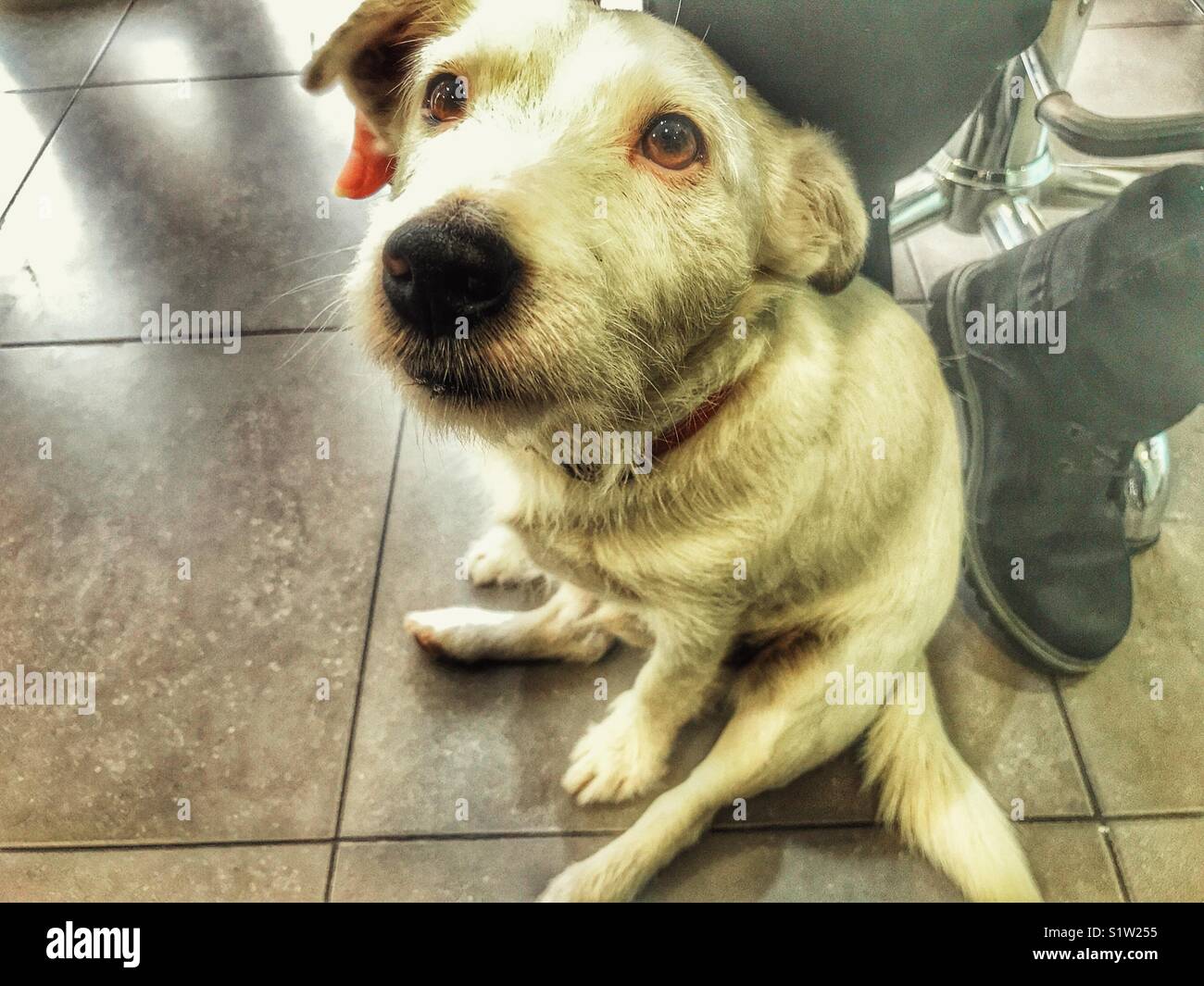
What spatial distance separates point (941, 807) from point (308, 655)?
1.04 metres

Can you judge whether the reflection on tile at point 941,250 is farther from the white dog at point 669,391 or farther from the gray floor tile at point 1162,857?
the gray floor tile at point 1162,857

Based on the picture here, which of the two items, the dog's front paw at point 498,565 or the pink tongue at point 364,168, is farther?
the dog's front paw at point 498,565

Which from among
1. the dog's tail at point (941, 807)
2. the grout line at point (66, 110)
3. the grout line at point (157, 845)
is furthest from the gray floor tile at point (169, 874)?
the grout line at point (66, 110)

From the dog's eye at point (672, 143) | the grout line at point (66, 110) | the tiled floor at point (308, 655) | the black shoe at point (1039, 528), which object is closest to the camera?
the dog's eye at point (672, 143)

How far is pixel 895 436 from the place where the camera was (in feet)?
3.22

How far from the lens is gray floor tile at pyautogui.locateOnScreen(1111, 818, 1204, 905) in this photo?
3.55 feet

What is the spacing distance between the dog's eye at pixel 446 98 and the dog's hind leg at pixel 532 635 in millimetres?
761

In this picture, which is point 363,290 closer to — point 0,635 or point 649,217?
point 649,217

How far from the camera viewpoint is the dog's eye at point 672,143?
78 centimetres

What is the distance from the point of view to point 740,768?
43.8 inches

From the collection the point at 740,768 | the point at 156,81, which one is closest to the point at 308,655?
the point at 740,768

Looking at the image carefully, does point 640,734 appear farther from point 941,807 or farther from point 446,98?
point 446,98

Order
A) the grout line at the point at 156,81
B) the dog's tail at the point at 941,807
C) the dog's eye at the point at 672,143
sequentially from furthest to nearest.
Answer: the grout line at the point at 156,81, the dog's tail at the point at 941,807, the dog's eye at the point at 672,143
